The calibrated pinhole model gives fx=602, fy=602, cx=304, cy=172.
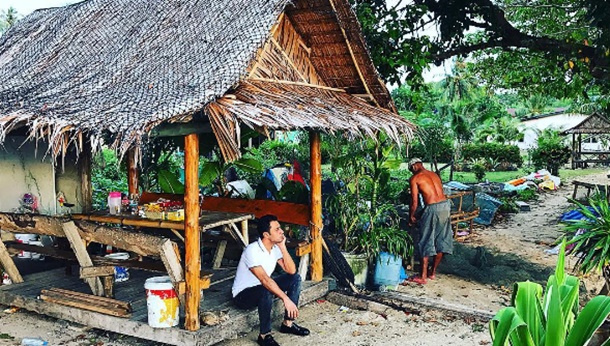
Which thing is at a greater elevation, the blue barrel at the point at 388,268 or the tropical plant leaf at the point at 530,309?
the tropical plant leaf at the point at 530,309

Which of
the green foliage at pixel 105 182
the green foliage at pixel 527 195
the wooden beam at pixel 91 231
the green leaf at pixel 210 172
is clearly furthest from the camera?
the green foliage at pixel 527 195

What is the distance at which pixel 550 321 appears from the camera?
2738 mm

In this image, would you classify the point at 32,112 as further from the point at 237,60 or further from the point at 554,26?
the point at 554,26

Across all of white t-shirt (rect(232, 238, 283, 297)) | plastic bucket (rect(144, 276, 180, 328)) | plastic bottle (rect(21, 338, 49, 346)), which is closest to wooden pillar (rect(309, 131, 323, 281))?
white t-shirt (rect(232, 238, 283, 297))

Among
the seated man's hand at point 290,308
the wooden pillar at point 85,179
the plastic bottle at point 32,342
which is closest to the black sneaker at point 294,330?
the seated man's hand at point 290,308

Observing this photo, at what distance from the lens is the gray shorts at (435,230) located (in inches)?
336

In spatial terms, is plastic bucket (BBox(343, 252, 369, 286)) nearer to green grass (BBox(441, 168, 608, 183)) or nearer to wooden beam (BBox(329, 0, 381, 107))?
wooden beam (BBox(329, 0, 381, 107))

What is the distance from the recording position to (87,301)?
6.37 m

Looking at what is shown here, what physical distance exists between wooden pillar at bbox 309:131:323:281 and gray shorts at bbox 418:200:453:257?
1.75 m

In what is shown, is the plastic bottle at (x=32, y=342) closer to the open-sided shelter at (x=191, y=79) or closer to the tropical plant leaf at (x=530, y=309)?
the open-sided shelter at (x=191, y=79)

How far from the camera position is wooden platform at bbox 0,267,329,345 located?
576cm

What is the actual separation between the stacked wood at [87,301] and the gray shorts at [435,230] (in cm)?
425

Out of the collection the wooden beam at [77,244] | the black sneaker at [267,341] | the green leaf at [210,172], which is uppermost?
the green leaf at [210,172]

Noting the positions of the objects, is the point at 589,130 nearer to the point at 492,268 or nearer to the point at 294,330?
the point at 492,268
